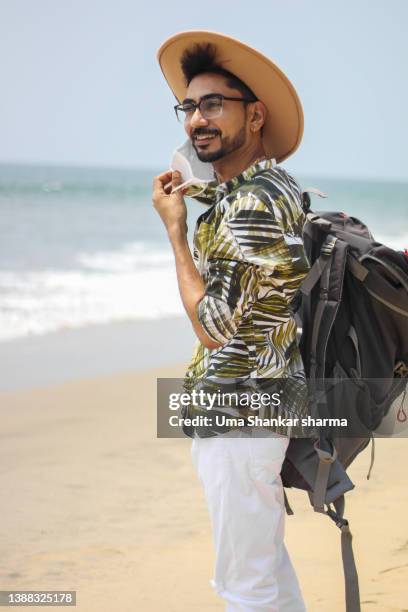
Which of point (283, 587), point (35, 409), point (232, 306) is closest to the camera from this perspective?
point (232, 306)

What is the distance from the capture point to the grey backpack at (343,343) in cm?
246

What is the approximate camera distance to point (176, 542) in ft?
14.4

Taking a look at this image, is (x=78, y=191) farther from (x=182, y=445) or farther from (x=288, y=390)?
(x=288, y=390)

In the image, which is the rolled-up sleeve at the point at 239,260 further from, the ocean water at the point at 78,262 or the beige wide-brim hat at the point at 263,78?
the ocean water at the point at 78,262

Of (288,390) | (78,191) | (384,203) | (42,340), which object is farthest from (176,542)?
(384,203)

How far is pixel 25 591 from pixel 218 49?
256 centimetres

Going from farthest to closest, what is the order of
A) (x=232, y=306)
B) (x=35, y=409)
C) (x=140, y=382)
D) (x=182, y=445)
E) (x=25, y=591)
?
1. (x=140, y=382)
2. (x=35, y=409)
3. (x=182, y=445)
4. (x=25, y=591)
5. (x=232, y=306)

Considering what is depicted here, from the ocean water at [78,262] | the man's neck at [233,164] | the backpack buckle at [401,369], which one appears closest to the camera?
the man's neck at [233,164]

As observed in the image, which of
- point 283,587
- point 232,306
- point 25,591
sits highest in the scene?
point 232,306

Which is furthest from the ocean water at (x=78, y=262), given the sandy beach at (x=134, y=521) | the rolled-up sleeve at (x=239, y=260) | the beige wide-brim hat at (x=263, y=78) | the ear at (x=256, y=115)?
the rolled-up sleeve at (x=239, y=260)

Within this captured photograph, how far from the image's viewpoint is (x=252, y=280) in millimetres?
2234

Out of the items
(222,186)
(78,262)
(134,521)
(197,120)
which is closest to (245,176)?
(222,186)

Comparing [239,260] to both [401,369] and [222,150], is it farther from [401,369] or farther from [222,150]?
[401,369]

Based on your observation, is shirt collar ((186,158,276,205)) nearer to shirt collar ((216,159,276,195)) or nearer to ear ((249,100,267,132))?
shirt collar ((216,159,276,195))
